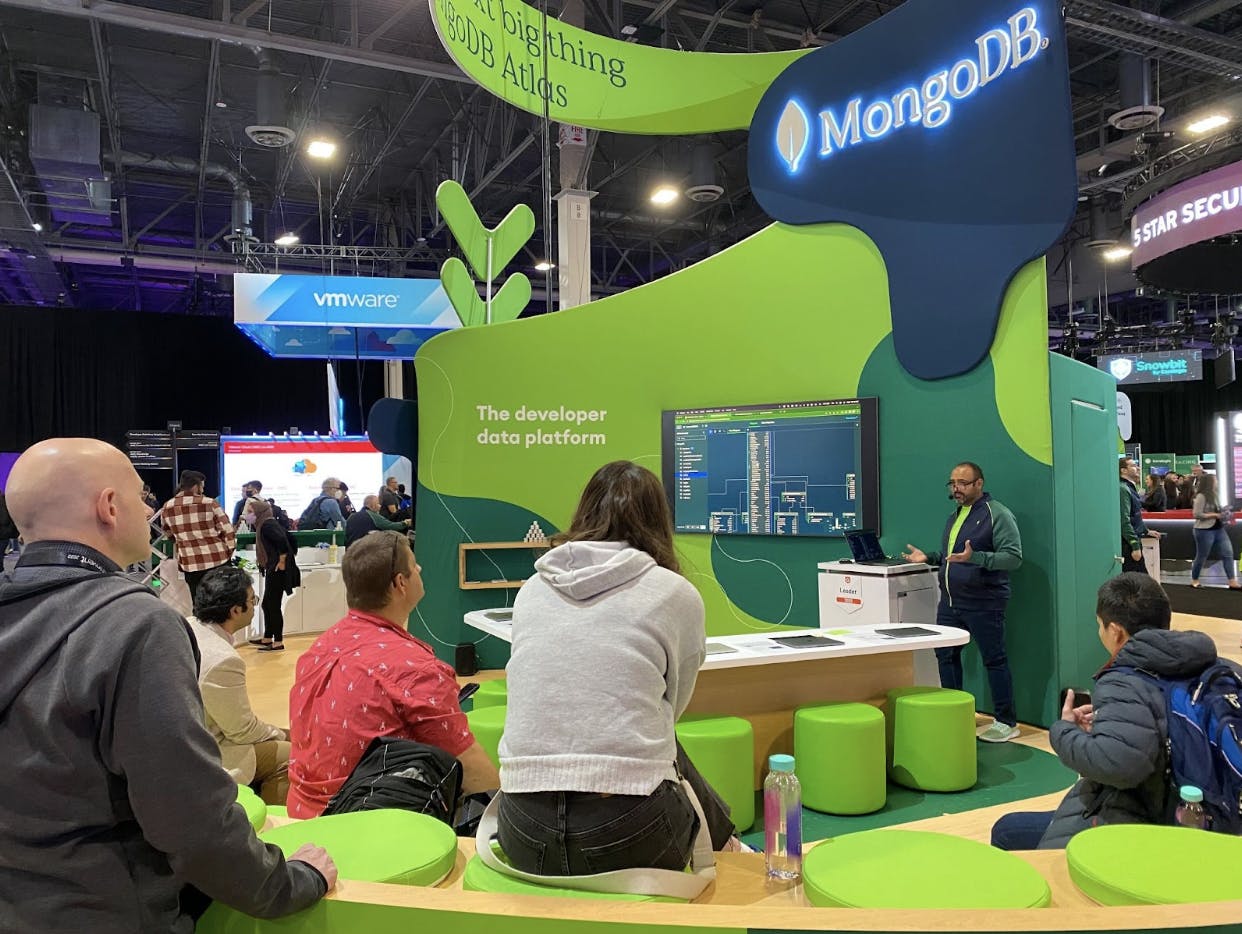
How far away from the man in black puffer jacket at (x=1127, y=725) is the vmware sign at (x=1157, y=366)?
640 inches

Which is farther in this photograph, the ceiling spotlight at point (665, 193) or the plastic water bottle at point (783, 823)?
the ceiling spotlight at point (665, 193)

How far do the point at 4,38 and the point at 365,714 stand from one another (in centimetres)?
1014

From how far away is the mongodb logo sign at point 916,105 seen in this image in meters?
4.93

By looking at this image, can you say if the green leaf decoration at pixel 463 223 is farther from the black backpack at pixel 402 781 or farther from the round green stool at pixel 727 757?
the black backpack at pixel 402 781

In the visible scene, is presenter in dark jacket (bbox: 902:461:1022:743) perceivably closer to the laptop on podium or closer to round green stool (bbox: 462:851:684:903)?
the laptop on podium

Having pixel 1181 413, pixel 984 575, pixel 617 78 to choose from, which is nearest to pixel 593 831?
pixel 984 575

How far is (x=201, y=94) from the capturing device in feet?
35.7

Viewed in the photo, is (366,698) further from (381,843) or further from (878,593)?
(878,593)

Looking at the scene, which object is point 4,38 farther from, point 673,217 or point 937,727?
point 937,727

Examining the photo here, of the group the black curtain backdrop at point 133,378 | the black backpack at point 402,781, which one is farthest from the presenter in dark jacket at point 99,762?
the black curtain backdrop at point 133,378

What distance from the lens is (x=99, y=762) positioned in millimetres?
1229

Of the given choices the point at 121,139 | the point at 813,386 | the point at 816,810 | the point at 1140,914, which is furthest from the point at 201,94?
the point at 1140,914

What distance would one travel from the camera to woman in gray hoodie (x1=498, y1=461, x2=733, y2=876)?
1626 millimetres

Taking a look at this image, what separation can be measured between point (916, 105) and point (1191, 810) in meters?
4.62
